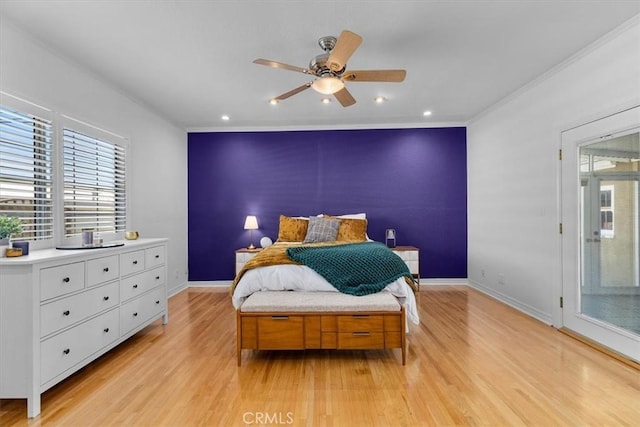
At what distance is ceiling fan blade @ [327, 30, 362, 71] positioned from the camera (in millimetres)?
1843

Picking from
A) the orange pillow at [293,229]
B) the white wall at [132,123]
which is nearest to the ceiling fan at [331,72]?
the white wall at [132,123]

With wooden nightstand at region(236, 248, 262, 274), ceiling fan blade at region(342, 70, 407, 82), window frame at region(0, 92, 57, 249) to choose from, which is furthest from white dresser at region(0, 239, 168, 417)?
ceiling fan blade at region(342, 70, 407, 82)

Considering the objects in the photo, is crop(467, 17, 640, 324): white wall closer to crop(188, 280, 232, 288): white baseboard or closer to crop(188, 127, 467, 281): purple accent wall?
crop(188, 127, 467, 281): purple accent wall

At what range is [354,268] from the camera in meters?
2.64

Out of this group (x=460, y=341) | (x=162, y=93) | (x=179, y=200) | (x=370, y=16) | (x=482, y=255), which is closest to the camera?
(x=370, y=16)

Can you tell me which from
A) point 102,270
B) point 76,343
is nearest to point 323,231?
point 102,270

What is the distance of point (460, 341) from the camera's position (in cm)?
269

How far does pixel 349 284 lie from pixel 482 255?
2.81 meters

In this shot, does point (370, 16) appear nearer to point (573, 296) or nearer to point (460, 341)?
point (460, 341)

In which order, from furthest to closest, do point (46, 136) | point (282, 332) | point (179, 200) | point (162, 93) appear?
point (179, 200) → point (162, 93) → point (46, 136) → point (282, 332)

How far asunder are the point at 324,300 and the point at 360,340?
41 cm

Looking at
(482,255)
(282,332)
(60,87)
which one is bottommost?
(282,332)

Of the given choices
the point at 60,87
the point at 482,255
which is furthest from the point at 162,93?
the point at 482,255

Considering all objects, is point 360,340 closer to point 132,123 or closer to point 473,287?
point 473,287
